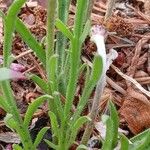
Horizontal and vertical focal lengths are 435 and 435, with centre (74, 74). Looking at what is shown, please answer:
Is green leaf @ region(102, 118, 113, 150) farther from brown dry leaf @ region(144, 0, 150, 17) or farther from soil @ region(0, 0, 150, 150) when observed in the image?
brown dry leaf @ region(144, 0, 150, 17)

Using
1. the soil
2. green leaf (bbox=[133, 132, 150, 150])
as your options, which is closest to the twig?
the soil

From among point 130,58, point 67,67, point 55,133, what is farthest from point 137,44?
point 55,133

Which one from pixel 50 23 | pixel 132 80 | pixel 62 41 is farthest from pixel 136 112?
pixel 50 23

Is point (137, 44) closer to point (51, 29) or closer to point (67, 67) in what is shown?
point (67, 67)

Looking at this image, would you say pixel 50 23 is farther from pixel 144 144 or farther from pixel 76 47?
pixel 144 144

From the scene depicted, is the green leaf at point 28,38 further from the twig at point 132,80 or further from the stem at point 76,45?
the twig at point 132,80

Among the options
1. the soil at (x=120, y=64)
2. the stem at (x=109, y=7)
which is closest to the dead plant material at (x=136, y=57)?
the soil at (x=120, y=64)
